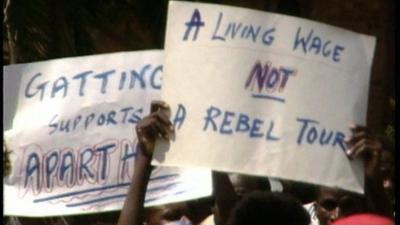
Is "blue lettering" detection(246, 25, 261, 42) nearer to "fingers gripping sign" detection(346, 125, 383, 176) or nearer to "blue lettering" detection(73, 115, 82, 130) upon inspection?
"fingers gripping sign" detection(346, 125, 383, 176)

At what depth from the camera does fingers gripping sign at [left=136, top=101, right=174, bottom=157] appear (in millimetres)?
5383

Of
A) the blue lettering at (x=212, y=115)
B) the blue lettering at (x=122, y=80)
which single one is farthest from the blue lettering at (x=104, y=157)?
the blue lettering at (x=212, y=115)

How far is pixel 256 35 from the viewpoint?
5.43 metres

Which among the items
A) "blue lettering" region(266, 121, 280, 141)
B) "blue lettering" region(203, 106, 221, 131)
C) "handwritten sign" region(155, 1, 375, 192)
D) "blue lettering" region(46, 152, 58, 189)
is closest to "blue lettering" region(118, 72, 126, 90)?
"blue lettering" region(46, 152, 58, 189)

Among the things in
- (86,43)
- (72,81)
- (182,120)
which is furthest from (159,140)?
(86,43)

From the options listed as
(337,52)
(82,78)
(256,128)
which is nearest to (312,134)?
(256,128)

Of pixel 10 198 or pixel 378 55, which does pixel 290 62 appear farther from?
pixel 378 55

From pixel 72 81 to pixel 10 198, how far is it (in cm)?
49

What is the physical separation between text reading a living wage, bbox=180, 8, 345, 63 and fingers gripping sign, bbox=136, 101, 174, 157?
→ 25cm

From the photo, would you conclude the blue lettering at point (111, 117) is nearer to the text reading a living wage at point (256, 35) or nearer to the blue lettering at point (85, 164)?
the blue lettering at point (85, 164)

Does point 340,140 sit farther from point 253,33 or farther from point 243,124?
point 253,33

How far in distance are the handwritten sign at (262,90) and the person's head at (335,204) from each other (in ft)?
1.06

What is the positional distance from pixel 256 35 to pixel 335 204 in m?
0.68

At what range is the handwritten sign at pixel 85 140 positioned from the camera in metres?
6.03
